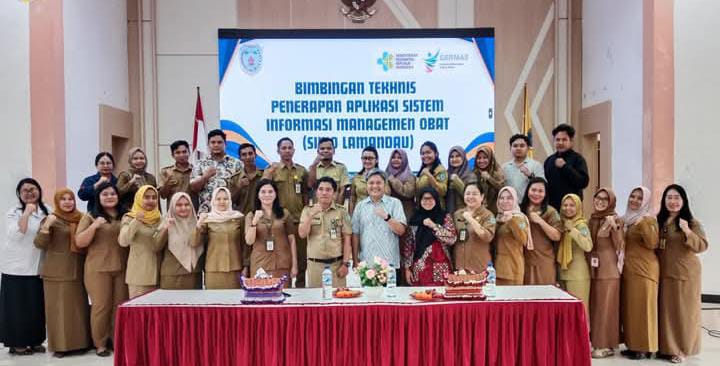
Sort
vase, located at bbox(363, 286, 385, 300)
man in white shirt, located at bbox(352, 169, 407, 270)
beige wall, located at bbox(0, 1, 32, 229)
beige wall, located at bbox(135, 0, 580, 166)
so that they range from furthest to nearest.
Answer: beige wall, located at bbox(135, 0, 580, 166) < beige wall, located at bbox(0, 1, 32, 229) < man in white shirt, located at bbox(352, 169, 407, 270) < vase, located at bbox(363, 286, 385, 300)

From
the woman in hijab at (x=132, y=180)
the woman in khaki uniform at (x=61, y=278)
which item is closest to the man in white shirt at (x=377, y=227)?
the woman in hijab at (x=132, y=180)

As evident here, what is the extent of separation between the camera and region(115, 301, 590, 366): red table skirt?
3680 millimetres

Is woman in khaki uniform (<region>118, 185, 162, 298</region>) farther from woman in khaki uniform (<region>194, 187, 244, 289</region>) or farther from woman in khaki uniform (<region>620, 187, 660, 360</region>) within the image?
woman in khaki uniform (<region>620, 187, 660, 360</region>)

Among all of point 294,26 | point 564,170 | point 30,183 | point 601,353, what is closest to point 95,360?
point 30,183

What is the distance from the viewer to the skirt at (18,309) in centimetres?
489

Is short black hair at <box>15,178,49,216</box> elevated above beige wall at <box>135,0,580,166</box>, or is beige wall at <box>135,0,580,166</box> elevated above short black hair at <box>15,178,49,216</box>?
beige wall at <box>135,0,580,166</box>

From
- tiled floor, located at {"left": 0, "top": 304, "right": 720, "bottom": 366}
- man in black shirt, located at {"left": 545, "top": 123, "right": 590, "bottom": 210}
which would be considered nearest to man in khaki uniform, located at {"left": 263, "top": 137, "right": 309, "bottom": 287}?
tiled floor, located at {"left": 0, "top": 304, "right": 720, "bottom": 366}

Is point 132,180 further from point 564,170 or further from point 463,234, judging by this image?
point 564,170

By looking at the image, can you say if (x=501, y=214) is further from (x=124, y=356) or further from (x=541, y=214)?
(x=124, y=356)

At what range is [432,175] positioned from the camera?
17.5 feet

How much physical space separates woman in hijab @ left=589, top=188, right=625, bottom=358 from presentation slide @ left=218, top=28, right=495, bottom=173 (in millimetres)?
3433

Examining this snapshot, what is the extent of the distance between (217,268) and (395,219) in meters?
1.45

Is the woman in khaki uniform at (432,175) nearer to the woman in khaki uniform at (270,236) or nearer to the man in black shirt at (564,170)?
the man in black shirt at (564,170)

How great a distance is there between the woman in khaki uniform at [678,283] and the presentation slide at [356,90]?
3.64 meters
